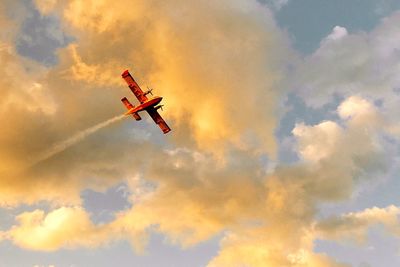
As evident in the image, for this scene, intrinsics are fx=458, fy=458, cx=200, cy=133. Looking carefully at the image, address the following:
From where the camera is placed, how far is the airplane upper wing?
116 meters

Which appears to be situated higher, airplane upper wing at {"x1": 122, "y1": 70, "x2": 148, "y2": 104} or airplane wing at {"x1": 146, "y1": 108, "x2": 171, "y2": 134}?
airplane upper wing at {"x1": 122, "y1": 70, "x2": 148, "y2": 104}

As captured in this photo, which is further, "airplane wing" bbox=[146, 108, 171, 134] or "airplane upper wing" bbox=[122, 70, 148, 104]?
"airplane wing" bbox=[146, 108, 171, 134]

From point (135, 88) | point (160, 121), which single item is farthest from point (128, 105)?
point (160, 121)

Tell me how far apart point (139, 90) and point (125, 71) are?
7.13 m

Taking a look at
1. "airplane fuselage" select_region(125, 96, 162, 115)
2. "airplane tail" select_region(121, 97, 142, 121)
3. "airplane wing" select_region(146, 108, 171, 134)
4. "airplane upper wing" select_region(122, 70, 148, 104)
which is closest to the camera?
"airplane fuselage" select_region(125, 96, 162, 115)

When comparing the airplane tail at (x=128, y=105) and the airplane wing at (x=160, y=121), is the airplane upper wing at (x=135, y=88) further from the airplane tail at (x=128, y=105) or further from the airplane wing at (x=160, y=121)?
the airplane wing at (x=160, y=121)

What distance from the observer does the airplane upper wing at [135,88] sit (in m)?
116

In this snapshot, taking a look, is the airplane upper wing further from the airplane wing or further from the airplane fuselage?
the airplane wing

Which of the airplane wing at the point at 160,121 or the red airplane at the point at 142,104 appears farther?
the airplane wing at the point at 160,121

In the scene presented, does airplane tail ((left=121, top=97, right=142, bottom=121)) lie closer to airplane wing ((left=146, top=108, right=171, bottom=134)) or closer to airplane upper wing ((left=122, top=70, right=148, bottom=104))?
airplane wing ((left=146, top=108, right=171, bottom=134))

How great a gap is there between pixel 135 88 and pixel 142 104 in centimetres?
530

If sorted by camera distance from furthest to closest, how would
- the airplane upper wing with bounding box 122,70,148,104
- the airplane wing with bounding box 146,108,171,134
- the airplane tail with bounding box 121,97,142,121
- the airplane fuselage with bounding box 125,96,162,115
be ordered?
1. the airplane wing with bounding box 146,108,171,134
2. the airplane tail with bounding box 121,97,142,121
3. the airplane upper wing with bounding box 122,70,148,104
4. the airplane fuselage with bounding box 125,96,162,115

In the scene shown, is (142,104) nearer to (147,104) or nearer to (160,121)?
(147,104)

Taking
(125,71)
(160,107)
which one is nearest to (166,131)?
(160,107)
